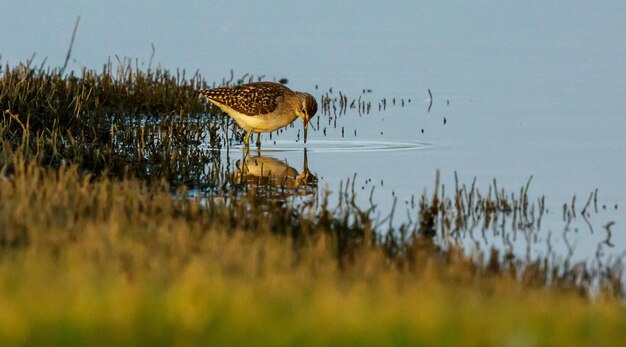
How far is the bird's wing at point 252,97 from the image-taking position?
52.7 feet

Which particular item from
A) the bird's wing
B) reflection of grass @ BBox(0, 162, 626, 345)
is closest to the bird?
the bird's wing

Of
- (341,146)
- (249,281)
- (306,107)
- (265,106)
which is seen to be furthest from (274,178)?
(249,281)

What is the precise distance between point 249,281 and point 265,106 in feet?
29.9

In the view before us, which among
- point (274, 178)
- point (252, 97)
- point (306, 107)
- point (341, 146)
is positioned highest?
point (252, 97)

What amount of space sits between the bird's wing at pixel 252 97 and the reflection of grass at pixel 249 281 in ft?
16.0

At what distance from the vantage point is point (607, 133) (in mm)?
18141

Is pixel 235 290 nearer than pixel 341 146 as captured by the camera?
Yes

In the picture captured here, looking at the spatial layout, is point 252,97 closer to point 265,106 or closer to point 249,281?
point 265,106

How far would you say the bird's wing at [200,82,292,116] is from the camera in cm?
1608

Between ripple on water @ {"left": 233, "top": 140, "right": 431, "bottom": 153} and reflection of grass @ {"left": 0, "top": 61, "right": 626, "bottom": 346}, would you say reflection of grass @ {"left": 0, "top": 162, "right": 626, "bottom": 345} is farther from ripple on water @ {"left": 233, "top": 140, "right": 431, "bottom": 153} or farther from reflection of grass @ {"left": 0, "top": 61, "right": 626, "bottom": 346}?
ripple on water @ {"left": 233, "top": 140, "right": 431, "bottom": 153}

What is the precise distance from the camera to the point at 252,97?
16219 millimetres

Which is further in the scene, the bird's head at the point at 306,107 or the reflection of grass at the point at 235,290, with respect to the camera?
the bird's head at the point at 306,107

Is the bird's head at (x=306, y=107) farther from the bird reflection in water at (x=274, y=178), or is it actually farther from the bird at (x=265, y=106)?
the bird reflection in water at (x=274, y=178)

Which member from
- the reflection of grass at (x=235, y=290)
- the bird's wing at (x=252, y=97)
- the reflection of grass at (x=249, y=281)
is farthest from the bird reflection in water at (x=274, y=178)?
the reflection of grass at (x=235, y=290)
